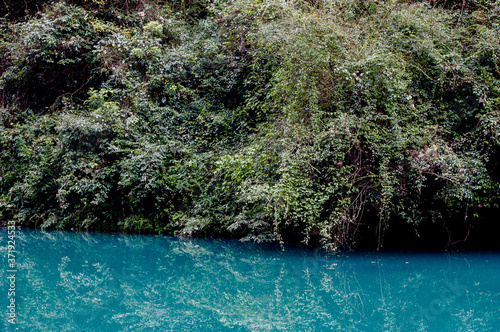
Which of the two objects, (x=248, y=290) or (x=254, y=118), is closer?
(x=248, y=290)

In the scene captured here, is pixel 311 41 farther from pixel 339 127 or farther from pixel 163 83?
pixel 163 83

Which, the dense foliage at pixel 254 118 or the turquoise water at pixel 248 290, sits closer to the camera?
the turquoise water at pixel 248 290

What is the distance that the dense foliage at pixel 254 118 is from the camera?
6152 mm

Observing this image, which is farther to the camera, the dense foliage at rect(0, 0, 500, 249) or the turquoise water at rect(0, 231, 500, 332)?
the dense foliage at rect(0, 0, 500, 249)

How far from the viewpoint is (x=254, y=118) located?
878 centimetres

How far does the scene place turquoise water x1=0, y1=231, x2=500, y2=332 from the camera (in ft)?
12.3

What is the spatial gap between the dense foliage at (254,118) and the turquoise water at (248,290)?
753mm

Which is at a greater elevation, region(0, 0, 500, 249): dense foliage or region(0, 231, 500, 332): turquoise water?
region(0, 0, 500, 249): dense foliage

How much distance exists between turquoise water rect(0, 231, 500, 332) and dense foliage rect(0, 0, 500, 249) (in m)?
0.75

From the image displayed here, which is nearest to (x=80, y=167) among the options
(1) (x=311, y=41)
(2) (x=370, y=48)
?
(1) (x=311, y=41)

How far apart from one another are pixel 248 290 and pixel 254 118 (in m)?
4.76

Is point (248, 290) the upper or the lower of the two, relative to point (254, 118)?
lower

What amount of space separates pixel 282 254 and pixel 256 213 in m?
1.04

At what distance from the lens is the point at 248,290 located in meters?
4.78
